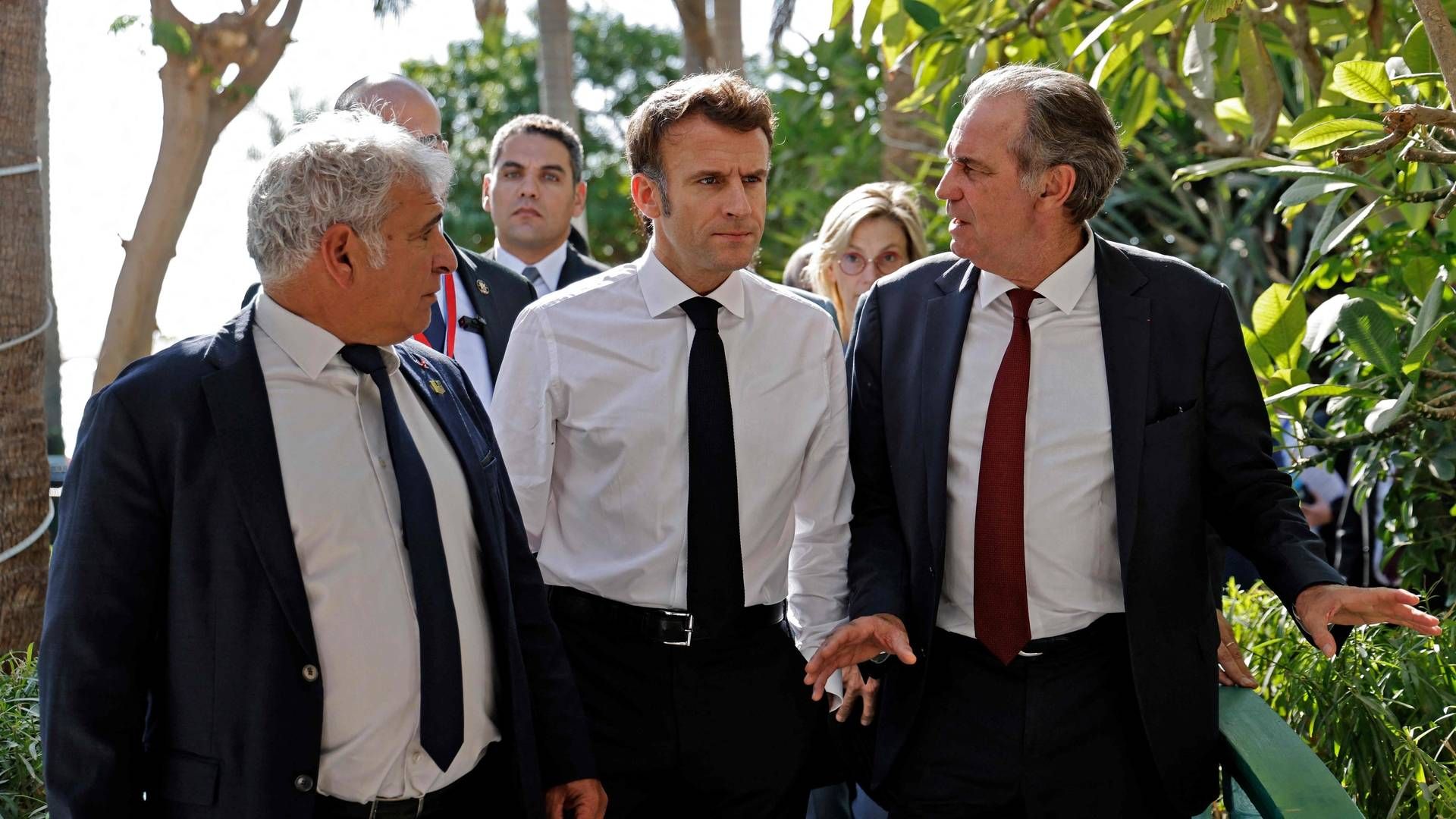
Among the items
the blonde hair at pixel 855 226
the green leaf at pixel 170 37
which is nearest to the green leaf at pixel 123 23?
the green leaf at pixel 170 37

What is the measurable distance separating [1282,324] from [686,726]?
6.47 feet

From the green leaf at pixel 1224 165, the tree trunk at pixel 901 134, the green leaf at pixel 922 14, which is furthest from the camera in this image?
the tree trunk at pixel 901 134

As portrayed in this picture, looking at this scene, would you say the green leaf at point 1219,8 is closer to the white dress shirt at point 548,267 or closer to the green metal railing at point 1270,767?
the green metal railing at point 1270,767

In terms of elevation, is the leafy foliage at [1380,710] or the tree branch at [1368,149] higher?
the tree branch at [1368,149]

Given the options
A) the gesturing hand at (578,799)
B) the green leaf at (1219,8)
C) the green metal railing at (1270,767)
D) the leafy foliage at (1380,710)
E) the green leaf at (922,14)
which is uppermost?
the green leaf at (922,14)

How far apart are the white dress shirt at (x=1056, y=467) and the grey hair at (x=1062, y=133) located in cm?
14

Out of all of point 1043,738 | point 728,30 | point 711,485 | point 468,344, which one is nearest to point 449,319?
point 468,344

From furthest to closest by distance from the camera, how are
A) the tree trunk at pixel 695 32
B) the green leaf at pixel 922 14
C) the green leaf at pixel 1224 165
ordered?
the tree trunk at pixel 695 32 → the green leaf at pixel 922 14 → the green leaf at pixel 1224 165

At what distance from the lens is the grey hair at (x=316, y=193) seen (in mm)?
2229

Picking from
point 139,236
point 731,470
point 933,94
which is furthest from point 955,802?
point 139,236

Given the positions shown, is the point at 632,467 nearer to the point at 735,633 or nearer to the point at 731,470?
the point at 731,470

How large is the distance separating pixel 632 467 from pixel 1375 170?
76.2 inches

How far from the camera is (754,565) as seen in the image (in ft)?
9.54

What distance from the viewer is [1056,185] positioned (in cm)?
283
